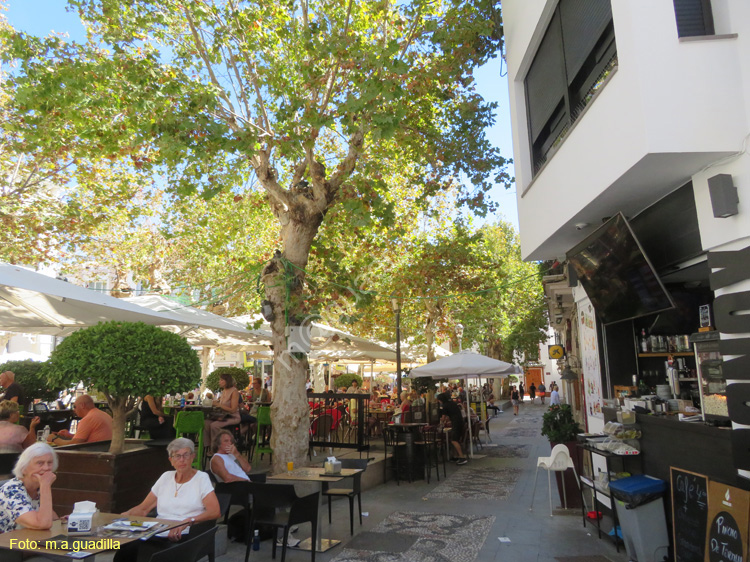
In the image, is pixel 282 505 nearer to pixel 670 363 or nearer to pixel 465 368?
pixel 670 363

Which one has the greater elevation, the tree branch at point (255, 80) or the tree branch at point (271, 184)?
the tree branch at point (255, 80)

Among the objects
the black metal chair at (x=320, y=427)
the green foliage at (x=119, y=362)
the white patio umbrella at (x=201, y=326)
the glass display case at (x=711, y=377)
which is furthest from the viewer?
the black metal chair at (x=320, y=427)

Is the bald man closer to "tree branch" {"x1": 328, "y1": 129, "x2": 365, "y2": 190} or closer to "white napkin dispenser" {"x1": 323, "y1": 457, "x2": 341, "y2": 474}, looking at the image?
"white napkin dispenser" {"x1": 323, "y1": 457, "x2": 341, "y2": 474}

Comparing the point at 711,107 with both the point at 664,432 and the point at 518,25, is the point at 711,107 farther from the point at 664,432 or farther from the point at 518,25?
the point at 518,25

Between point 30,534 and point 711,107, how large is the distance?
596 centimetres

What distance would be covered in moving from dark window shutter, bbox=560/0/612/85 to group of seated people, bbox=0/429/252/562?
5.77 m

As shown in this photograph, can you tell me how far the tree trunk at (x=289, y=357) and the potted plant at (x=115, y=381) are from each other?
7.89 feet

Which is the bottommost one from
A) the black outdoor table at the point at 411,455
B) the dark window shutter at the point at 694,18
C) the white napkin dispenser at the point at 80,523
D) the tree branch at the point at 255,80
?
the black outdoor table at the point at 411,455

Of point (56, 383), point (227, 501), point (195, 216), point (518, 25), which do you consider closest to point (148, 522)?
point (227, 501)

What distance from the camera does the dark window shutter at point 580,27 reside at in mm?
5457

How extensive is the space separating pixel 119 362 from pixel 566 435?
637 cm

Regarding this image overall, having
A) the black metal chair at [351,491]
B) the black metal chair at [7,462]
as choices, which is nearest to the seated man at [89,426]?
the black metal chair at [7,462]

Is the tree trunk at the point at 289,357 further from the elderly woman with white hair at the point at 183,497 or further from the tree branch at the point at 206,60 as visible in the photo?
the elderly woman with white hair at the point at 183,497

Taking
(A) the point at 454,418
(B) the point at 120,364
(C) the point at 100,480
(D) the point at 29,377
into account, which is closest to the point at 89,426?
(C) the point at 100,480
